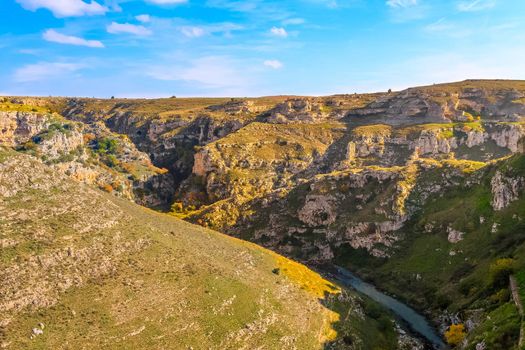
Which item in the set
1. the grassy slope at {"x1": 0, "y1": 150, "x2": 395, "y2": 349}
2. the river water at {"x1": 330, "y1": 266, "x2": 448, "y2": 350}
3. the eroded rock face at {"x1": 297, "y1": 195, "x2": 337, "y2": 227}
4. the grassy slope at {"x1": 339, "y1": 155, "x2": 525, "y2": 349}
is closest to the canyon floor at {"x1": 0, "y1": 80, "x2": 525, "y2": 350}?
Answer: the grassy slope at {"x1": 0, "y1": 150, "x2": 395, "y2": 349}

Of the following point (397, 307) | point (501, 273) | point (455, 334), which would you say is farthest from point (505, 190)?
point (455, 334)

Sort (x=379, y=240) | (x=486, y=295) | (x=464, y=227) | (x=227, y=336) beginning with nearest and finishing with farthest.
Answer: (x=227, y=336) < (x=486, y=295) < (x=464, y=227) < (x=379, y=240)

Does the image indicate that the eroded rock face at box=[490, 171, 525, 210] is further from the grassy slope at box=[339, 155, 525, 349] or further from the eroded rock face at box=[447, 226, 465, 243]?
the eroded rock face at box=[447, 226, 465, 243]

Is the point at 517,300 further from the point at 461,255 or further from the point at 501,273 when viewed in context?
the point at 461,255

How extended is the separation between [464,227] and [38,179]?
11614 centimetres

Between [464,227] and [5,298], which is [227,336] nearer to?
[5,298]

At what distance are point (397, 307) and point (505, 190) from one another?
47007 mm

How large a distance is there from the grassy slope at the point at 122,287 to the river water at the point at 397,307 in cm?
1415

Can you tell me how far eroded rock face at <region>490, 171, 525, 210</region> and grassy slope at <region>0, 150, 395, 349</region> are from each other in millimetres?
58218

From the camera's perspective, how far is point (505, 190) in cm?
13175

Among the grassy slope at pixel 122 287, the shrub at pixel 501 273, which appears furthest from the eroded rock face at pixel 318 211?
the shrub at pixel 501 273

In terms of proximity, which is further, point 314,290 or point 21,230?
point 314,290

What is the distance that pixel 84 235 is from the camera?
77.4m

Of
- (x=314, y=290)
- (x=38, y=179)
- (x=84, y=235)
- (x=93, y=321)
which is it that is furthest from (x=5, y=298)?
(x=314, y=290)
